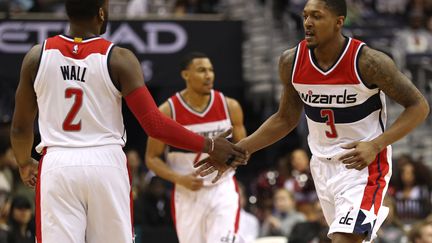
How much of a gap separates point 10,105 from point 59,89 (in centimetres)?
1020

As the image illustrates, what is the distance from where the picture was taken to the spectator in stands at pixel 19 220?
12.0m

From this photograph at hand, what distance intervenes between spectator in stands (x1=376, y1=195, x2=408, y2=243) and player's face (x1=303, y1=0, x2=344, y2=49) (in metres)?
4.95

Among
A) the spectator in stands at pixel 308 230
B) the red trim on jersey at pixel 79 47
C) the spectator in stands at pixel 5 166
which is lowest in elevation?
the spectator in stands at pixel 308 230

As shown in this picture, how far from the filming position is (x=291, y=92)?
28.1 feet

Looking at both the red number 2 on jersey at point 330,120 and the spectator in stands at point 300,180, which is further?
the spectator in stands at point 300,180

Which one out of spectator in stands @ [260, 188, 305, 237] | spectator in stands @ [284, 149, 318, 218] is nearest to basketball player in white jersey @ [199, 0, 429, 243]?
spectator in stands @ [260, 188, 305, 237]

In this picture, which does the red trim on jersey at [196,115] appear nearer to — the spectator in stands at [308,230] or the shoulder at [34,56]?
the spectator in stands at [308,230]

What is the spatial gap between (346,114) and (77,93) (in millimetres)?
2172

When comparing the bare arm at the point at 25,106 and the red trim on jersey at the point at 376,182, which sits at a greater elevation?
the bare arm at the point at 25,106

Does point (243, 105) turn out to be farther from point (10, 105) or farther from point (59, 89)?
point (59, 89)

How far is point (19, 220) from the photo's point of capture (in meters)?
12.1

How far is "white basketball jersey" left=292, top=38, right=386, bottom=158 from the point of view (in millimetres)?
8102

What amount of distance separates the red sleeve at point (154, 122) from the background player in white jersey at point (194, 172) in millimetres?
2874

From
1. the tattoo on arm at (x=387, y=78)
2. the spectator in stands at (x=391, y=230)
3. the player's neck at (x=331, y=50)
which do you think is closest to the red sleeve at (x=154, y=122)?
the player's neck at (x=331, y=50)
